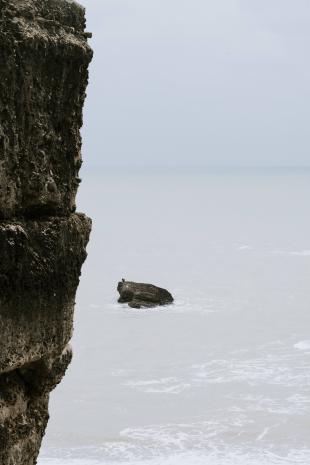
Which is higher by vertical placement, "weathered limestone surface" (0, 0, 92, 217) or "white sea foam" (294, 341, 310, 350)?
"weathered limestone surface" (0, 0, 92, 217)

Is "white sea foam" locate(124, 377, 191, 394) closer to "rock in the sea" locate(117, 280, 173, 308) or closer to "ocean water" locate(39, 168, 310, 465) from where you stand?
"ocean water" locate(39, 168, 310, 465)

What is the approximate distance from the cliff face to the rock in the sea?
123 feet

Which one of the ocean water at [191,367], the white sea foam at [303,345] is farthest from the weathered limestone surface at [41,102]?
the white sea foam at [303,345]

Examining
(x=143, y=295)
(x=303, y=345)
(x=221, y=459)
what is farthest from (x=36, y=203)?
(x=143, y=295)

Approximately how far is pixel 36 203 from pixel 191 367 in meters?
26.8

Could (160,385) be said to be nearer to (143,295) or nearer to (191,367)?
(191,367)

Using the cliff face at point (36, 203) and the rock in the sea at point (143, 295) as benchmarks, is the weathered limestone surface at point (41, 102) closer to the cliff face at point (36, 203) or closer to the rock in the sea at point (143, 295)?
the cliff face at point (36, 203)

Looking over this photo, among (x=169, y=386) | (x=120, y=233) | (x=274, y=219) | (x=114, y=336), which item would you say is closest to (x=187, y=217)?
(x=274, y=219)

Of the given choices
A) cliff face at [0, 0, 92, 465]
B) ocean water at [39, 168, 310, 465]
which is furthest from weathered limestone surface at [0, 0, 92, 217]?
ocean water at [39, 168, 310, 465]

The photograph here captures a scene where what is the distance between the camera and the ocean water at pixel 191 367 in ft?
75.5

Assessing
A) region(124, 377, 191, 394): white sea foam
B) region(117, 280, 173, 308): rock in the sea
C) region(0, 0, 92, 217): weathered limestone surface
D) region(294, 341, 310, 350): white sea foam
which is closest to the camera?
region(0, 0, 92, 217): weathered limestone surface

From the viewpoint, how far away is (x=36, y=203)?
4.64 m

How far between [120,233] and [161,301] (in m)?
38.7

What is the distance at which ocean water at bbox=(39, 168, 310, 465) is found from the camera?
23.0 meters
